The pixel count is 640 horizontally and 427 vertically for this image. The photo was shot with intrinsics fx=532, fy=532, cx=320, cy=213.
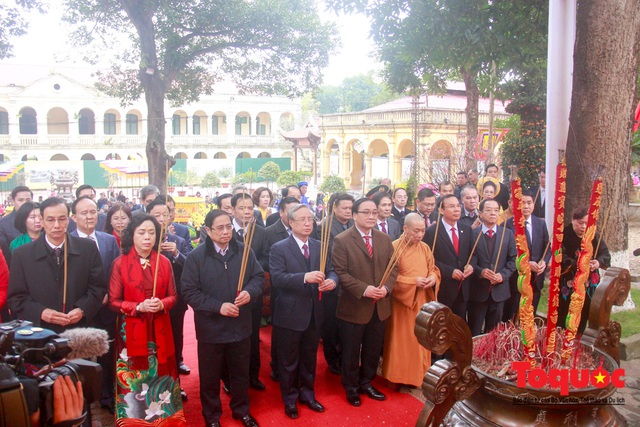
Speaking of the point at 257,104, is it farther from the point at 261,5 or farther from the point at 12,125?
the point at 261,5

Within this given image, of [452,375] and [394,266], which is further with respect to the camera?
[394,266]

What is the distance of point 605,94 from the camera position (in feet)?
15.9

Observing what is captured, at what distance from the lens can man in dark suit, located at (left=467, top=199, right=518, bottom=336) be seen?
14.1ft

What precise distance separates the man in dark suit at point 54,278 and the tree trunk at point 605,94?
4.33m

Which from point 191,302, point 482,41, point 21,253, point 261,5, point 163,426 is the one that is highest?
point 261,5

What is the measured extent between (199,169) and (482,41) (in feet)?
88.0

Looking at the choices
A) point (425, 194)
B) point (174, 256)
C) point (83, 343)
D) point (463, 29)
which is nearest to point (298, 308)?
point (174, 256)

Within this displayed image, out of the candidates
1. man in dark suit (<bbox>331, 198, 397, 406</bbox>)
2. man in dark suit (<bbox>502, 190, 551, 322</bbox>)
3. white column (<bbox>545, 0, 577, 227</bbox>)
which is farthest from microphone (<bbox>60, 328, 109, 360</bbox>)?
white column (<bbox>545, 0, 577, 227</bbox>)

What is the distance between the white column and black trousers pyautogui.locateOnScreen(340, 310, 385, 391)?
2733 millimetres

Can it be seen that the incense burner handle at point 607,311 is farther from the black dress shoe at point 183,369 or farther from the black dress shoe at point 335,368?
the black dress shoe at point 183,369

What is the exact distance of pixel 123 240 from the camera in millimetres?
3361

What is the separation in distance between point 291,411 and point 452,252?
1781 millimetres

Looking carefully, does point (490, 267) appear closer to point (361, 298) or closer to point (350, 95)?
point (361, 298)

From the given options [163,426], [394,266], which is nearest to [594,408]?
[394,266]
